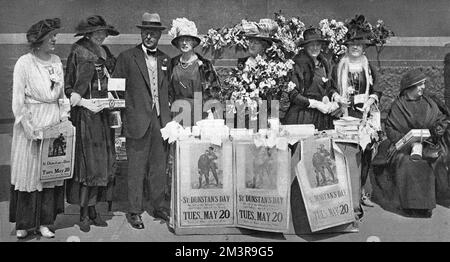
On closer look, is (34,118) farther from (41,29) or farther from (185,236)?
(185,236)

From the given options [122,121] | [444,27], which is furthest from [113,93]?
[444,27]

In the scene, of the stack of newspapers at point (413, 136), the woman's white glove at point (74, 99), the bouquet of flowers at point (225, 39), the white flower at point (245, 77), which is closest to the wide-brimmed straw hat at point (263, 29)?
the bouquet of flowers at point (225, 39)

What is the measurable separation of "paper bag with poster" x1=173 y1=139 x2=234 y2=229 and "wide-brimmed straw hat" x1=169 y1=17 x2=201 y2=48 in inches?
41.1

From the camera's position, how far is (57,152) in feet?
18.5

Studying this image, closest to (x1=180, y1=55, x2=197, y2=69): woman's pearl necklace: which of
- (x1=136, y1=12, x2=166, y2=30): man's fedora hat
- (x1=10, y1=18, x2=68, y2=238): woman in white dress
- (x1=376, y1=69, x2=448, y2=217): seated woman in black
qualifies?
(x1=136, y1=12, x2=166, y2=30): man's fedora hat

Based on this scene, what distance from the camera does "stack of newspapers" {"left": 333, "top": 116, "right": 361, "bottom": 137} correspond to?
5.82 metres

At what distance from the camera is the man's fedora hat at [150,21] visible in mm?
5848

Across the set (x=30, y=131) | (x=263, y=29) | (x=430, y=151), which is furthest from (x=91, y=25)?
(x=430, y=151)

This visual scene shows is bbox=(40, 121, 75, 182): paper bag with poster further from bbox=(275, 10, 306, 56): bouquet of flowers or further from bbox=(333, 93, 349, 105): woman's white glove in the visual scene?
bbox=(333, 93, 349, 105): woman's white glove

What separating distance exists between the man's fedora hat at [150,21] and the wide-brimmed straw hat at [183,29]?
0.11 meters

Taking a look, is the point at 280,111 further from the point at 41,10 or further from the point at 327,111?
the point at 41,10

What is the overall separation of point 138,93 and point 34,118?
3.24ft

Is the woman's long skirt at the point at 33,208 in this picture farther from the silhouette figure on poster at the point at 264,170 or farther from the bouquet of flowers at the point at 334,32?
the bouquet of flowers at the point at 334,32
